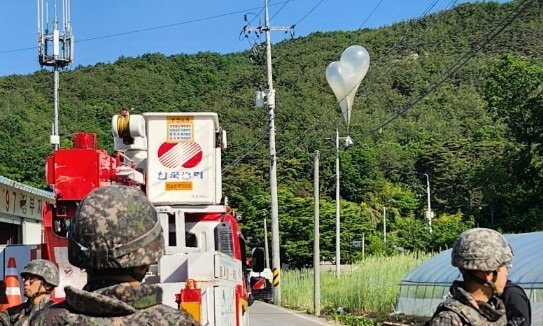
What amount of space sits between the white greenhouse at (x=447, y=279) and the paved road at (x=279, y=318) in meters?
3.54

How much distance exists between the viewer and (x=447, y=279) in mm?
22375

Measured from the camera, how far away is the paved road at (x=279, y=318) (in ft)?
87.9

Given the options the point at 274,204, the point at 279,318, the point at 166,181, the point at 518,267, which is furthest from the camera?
the point at 274,204

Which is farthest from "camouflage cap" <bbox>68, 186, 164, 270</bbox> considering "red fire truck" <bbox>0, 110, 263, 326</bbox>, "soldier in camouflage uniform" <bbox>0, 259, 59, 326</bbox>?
"red fire truck" <bbox>0, 110, 263, 326</bbox>

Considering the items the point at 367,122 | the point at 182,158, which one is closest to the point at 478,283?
the point at 182,158

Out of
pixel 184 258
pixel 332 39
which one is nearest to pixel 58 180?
pixel 184 258

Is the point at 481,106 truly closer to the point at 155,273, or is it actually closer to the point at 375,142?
the point at 375,142

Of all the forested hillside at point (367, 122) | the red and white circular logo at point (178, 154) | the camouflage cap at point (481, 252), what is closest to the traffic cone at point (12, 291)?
the red and white circular logo at point (178, 154)

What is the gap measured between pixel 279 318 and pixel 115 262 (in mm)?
26754

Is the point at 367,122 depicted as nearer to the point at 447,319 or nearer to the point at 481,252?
the point at 481,252

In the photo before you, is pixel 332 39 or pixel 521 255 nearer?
pixel 521 255

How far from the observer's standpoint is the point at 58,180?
28.9 feet

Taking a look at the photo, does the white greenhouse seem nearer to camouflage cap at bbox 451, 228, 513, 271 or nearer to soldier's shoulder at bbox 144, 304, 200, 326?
camouflage cap at bbox 451, 228, 513, 271

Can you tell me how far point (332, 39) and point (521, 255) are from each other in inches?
2843
